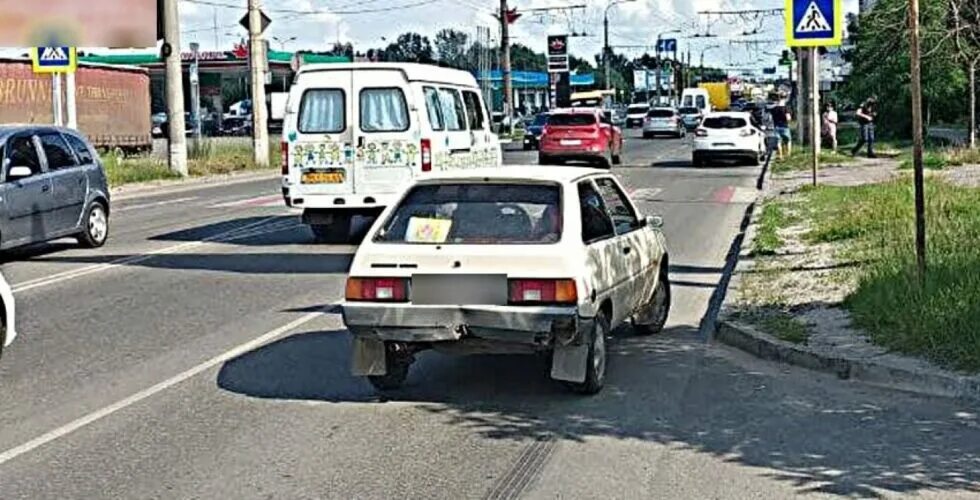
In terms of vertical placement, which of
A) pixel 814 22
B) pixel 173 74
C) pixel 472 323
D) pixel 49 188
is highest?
pixel 173 74

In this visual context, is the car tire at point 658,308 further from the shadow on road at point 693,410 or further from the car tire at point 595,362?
the car tire at point 595,362

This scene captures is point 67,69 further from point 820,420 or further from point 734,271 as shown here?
point 820,420

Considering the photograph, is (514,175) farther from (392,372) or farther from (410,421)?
(410,421)

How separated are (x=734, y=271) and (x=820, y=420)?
6.42m

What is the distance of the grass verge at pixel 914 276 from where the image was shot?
9000mm

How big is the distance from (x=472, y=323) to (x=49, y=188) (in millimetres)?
10176

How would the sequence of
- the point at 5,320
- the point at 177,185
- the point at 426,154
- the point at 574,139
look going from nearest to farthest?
the point at 5,320 < the point at 426,154 < the point at 177,185 < the point at 574,139

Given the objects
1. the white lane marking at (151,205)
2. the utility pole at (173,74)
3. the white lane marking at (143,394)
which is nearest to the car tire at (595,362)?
the white lane marking at (143,394)

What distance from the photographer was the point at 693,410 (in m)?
8.12

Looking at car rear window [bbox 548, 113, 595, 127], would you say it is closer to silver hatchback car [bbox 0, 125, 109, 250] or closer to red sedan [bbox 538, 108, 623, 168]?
red sedan [bbox 538, 108, 623, 168]

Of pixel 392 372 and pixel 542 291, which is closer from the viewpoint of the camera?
pixel 542 291

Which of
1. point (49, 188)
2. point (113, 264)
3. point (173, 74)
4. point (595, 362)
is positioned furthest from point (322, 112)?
point (173, 74)

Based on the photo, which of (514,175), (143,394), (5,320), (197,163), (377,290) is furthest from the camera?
(197,163)

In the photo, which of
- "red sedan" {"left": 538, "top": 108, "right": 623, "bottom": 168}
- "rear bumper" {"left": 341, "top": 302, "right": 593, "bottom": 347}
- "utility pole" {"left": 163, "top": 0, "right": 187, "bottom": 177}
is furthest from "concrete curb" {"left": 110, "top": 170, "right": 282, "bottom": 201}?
"rear bumper" {"left": 341, "top": 302, "right": 593, "bottom": 347}
